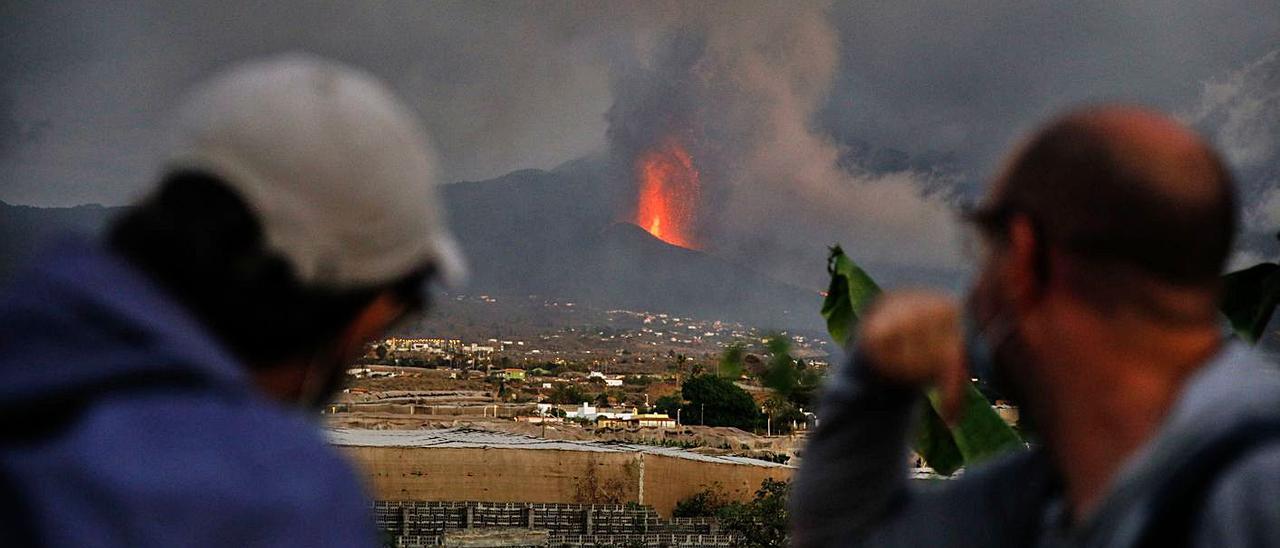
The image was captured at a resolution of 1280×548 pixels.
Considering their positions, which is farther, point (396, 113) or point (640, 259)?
point (640, 259)

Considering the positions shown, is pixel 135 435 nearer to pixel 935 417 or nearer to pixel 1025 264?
pixel 1025 264

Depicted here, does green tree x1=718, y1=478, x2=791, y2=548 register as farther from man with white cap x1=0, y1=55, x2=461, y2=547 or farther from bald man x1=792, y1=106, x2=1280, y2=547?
man with white cap x1=0, y1=55, x2=461, y2=547

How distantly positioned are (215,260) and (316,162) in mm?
114

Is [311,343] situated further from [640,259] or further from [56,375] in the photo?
[640,259]

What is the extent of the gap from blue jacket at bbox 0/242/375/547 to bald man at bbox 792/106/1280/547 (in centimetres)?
58

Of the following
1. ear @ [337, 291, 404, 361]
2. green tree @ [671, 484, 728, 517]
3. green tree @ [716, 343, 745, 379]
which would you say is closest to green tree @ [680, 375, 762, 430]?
green tree @ [671, 484, 728, 517]

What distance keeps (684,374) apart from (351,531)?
83.2 metres

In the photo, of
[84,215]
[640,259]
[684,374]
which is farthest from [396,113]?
[640,259]

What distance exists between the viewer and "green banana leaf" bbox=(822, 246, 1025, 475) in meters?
2.55

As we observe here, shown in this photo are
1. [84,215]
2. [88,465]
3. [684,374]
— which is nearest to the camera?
[88,465]

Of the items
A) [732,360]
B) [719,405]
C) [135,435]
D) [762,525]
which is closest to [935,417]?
[732,360]

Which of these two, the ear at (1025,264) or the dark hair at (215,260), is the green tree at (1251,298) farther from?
the dark hair at (215,260)

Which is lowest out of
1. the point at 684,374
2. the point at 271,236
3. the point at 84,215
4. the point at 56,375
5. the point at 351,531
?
the point at 351,531

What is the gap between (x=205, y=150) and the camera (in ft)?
3.04
